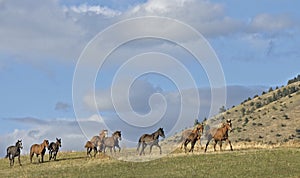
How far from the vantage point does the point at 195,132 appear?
4881 cm

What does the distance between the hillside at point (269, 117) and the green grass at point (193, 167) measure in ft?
190

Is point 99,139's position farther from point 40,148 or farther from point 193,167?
point 193,167

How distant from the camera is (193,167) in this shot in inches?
1559

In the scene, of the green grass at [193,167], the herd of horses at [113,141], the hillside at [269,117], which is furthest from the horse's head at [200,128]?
the hillside at [269,117]

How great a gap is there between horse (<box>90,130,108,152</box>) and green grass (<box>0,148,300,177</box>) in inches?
144

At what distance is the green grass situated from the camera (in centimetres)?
3750

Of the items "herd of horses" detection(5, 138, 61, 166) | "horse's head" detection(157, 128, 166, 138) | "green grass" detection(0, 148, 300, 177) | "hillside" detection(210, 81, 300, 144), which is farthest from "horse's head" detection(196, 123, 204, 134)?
"hillside" detection(210, 81, 300, 144)

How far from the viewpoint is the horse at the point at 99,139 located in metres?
51.7

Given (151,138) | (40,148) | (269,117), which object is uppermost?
(269,117)

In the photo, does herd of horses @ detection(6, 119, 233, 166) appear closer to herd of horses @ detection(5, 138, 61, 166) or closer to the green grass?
herd of horses @ detection(5, 138, 61, 166)

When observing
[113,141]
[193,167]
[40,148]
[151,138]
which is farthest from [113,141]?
[193,167]

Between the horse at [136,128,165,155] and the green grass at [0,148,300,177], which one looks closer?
the green grass at [0,148,300,177]

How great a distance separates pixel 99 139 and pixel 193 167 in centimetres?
1423

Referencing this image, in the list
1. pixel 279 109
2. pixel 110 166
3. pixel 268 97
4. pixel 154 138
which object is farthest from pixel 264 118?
pixel 110 166
